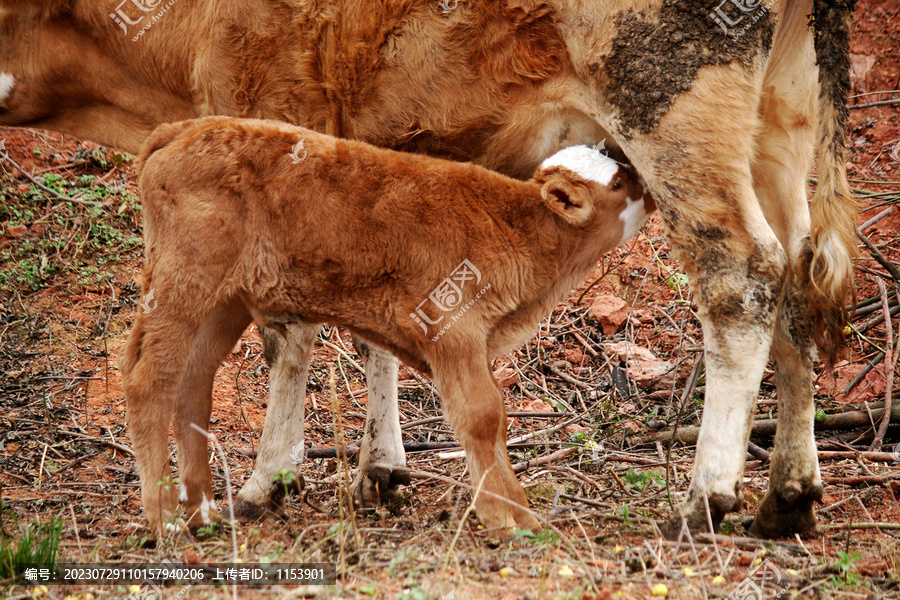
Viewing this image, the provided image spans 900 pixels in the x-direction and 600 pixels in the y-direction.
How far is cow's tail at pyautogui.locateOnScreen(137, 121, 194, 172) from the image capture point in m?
4.07

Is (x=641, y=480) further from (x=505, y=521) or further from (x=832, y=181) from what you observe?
(x=832, y=181)

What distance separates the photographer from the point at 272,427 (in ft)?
16.1

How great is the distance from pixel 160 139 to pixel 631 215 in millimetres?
2236

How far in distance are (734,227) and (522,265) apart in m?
0.99

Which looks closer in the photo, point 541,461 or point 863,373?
point 541,461

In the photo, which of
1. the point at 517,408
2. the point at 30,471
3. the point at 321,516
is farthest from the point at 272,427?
the point at 517,408

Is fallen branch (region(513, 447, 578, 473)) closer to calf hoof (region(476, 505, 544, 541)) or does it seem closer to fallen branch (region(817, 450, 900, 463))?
calf hoof (region(476, 505, 544, 541))

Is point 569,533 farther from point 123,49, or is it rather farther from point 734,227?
point 123,49

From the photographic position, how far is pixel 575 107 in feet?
14.3
